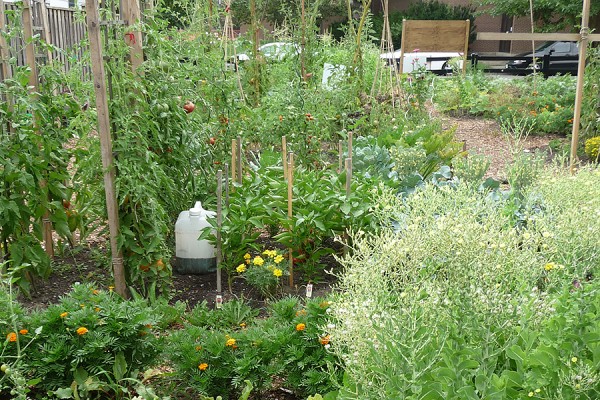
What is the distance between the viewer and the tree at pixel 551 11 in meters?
18.9

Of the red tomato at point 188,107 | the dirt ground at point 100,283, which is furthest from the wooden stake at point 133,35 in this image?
the dirt ground at point 100,283

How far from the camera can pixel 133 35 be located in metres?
3.78

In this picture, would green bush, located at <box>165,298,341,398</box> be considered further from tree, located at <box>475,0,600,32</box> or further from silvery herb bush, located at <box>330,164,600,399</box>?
tree, located at <box>475,0,600,32</box>

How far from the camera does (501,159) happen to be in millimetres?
7934

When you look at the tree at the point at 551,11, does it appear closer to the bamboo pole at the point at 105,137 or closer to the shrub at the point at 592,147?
the shrub at the point at 592,147

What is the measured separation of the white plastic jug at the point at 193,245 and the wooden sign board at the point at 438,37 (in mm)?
9185

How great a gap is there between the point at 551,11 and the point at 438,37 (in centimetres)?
1020

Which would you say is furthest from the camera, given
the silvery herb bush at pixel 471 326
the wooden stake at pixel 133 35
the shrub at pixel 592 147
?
the shrub at pixel 592 147

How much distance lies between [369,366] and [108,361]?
48.2 inches

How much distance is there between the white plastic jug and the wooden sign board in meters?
9.18

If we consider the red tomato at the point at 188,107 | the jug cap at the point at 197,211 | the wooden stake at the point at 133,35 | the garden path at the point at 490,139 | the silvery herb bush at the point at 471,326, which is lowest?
the garden path at the point at 490,139

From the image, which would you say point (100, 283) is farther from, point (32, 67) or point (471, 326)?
point (471, 326)

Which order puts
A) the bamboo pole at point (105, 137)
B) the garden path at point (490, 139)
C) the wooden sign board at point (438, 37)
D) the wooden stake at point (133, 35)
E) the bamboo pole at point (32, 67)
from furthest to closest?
the wooden sign board at point (438, 37) < the garden path at point (490, 139) < the bamboo pole at point (32, 67) < the wooden stake at point (133, 35) < the bamboo pole at point (105, 137)

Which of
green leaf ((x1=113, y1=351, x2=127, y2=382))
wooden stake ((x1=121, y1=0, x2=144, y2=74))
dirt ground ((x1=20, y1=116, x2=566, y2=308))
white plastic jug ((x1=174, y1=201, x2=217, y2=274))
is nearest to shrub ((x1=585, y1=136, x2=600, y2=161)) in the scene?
dirt ground ((x1=20, y1=116, x2=566, y2=308))
